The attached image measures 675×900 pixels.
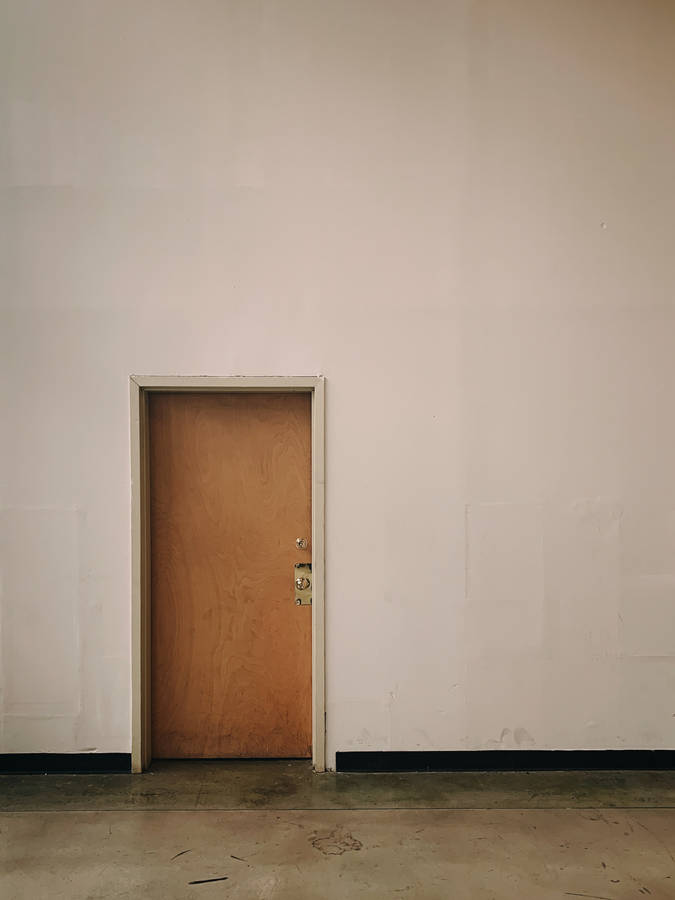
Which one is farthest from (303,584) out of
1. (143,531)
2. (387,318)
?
(387,318)

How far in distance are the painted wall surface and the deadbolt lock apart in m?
0.14

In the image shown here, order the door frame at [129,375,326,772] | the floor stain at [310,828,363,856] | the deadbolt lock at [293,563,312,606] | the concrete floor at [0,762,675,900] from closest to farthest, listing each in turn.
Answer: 1. the concrete floor at [0,762,675,900]
2. the floor stain at [310,828,363,856]
3. the door frame at [129,375,326,772]
4. the deadbolt lock at [293,563,312,606]

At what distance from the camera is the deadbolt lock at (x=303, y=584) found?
→ 3674 mm

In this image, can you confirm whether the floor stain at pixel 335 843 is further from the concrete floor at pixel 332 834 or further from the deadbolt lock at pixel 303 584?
the deadbolt lock at pixel 303 584

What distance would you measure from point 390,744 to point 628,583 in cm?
127

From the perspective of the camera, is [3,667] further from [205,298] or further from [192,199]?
[192,199]

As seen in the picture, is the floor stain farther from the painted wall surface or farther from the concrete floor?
the painted wall surface

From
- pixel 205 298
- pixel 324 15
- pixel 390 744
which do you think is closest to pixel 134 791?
pixel 390 744

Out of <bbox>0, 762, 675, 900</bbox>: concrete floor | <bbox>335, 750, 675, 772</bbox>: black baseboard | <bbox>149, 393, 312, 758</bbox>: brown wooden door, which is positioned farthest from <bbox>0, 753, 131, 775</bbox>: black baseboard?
<bbox>335, 750, 675, 772</bbox>: black baseboard

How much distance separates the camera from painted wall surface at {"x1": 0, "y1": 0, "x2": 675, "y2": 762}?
3.54m

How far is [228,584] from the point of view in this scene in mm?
3689

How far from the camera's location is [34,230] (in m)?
3.55

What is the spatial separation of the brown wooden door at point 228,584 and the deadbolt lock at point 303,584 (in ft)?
0.10

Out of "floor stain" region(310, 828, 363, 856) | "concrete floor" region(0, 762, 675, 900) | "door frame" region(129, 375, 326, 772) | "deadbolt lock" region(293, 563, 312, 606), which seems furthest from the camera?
"deadbolt lock" region(293, 563, 312, 606)
